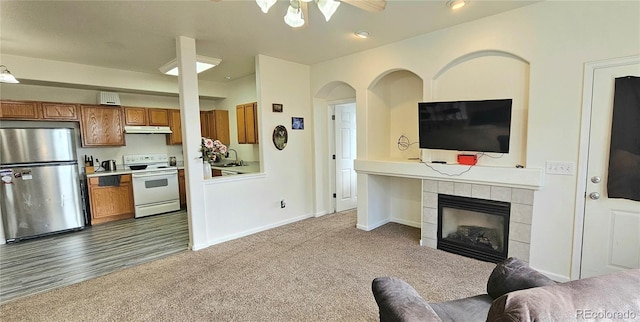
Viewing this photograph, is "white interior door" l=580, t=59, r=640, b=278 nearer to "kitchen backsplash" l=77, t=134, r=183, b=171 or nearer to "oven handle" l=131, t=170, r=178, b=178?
"oven handle" l=131, t=170, r=178, b=178

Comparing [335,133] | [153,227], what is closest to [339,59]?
[335,133]

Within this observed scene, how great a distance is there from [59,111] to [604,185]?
23.5 ft

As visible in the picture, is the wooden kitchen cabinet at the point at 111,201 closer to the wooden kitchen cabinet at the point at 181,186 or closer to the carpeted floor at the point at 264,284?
the wooden kitchen cabinet at the point at 181,186

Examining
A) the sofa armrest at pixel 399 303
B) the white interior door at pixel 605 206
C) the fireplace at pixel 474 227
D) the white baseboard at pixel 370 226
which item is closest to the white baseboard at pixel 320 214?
the white baseboard at pixel 370 226

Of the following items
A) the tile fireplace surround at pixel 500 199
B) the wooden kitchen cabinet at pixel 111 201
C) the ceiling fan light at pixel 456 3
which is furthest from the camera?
the wooden kitchen cabinet at pixel 111 201

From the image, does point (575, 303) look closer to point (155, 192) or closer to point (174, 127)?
point (155, 192)

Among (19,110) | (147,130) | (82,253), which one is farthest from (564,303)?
(19,110)

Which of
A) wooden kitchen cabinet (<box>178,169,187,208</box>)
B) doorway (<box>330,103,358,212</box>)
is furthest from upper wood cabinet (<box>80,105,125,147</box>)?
doorway (<box>330,103,358,212</box>)

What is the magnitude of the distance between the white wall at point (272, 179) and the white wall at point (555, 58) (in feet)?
8.01

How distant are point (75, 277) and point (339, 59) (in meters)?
4.28

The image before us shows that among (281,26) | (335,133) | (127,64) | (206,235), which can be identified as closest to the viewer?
(281,26)

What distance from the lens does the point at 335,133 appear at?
5.15m

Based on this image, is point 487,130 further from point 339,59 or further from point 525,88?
point 339,59

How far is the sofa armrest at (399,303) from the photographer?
1.17m
